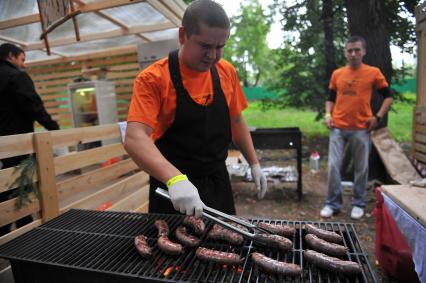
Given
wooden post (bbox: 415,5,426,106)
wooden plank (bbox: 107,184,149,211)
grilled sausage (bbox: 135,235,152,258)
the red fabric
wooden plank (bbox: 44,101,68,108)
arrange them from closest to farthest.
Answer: grilled sausage (bbox: 135,235,152,258) < the red fabric < wooden post (bbox: 415,5,426,106) < wooden plank (bbox: 107,184,149,211) < wooden plank (bbox: 44,101,68,108)

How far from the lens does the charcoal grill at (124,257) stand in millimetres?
1460

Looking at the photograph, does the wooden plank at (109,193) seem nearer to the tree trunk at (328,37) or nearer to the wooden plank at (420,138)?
the wooden plank at (420,138)

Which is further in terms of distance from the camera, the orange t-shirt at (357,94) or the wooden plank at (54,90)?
the wooden plank at (54,90)

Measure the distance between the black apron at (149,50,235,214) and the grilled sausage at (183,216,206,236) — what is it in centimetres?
31

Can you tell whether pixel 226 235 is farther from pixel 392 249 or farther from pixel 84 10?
pixel 84 10

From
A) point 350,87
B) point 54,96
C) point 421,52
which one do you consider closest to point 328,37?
point 350,87

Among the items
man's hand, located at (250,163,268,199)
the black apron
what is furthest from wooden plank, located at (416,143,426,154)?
the black apron

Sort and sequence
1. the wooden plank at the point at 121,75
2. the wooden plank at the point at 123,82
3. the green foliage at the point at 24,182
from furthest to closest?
1. the wooden plank at the point at 123,82
2. the wooden plank at the point at 121,75
3. the green foliage at the point at 24,182

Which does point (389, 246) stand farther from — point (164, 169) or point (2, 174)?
point (2, 174)

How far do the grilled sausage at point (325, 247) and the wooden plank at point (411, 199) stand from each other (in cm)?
85

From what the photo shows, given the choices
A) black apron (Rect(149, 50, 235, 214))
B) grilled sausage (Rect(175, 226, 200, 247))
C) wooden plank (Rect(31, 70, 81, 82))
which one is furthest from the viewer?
wooden plank (Rect(31, 70, 81, 82))

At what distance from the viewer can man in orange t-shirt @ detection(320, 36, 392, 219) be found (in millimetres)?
4438

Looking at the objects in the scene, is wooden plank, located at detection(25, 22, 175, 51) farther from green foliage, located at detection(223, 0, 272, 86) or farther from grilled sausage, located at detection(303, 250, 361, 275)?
green foliage, located at detection(223, 0, 272, 86)

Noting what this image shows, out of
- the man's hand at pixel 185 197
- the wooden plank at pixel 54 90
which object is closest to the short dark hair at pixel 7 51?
the man's hand at pixel 185 197
